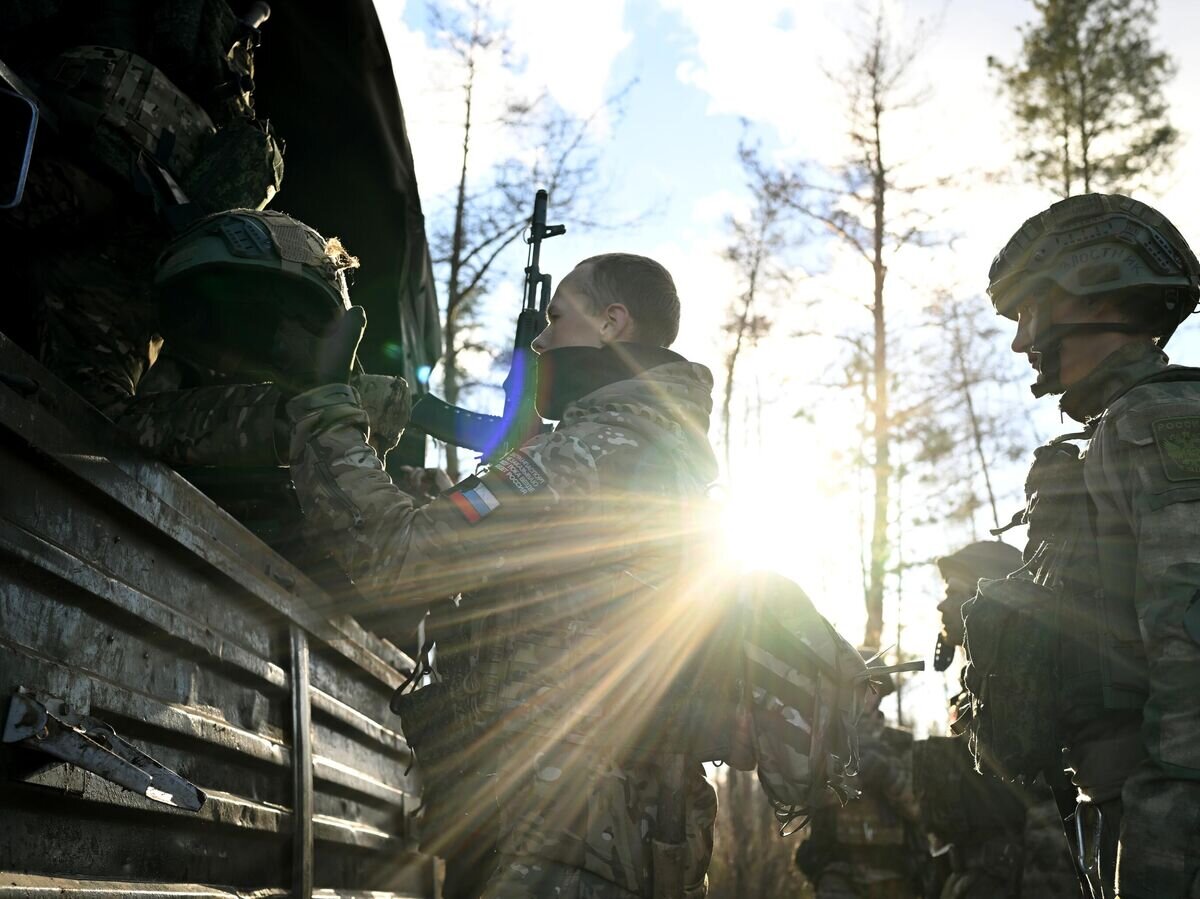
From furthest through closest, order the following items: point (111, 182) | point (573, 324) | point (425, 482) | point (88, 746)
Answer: point (425, 482)
point (573, 324)
point (111, 182)
point (88, 746)

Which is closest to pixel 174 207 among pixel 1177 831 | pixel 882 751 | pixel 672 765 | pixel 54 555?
pixel 54 555

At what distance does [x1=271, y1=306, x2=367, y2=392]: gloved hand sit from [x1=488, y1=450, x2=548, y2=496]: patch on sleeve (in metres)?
0.46

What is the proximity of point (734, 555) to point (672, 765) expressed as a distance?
1.90ft

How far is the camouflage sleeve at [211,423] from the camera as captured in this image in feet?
7.34

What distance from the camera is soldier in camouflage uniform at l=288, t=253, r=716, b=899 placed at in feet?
7.61

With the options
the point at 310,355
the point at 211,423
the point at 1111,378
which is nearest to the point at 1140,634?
the point at 1111,378

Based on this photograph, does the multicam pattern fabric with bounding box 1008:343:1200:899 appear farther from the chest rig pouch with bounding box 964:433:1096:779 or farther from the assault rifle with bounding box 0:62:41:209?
the assault rifle with bounding box 0:62:41:209

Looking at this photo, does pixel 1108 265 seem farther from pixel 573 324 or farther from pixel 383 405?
pixel 383 405

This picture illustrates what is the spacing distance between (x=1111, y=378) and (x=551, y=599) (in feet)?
5.04

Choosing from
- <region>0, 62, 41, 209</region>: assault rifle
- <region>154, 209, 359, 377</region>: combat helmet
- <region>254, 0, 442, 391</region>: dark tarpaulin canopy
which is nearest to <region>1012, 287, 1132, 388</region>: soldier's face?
<region>154, 209, 359, 377</region>: combat helmet

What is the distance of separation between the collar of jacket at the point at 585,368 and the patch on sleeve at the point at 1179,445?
122 centimetres

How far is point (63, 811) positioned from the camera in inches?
69.6

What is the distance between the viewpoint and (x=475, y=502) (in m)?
2.35

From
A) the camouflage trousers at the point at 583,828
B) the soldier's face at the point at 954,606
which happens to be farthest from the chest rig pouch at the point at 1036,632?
the soldier's face at the point at 954,606
